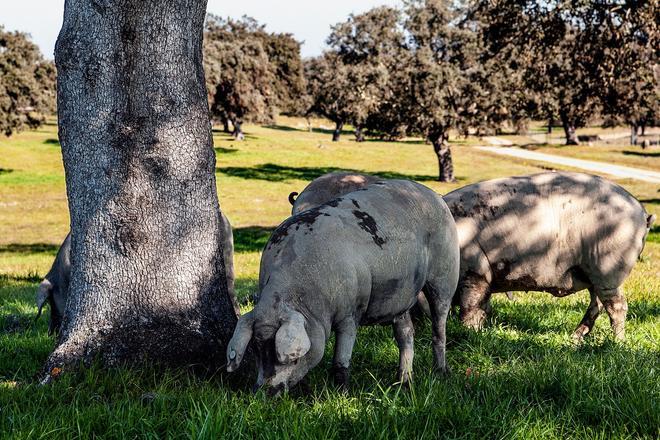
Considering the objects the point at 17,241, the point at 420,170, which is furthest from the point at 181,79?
the point at 420,170

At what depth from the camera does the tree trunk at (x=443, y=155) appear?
33412 millimetres

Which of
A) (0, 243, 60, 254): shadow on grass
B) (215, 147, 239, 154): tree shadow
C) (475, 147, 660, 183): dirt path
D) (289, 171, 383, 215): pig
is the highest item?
(289, 171, 383, 215): pig

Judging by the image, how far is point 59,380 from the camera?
4.45m

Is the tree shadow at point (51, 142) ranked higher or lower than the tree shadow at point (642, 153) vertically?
higher

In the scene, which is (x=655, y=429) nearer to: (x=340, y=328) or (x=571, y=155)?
(x=340, y=328)

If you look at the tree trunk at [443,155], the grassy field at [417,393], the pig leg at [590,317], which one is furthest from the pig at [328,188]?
the tree trunk at [443,155]

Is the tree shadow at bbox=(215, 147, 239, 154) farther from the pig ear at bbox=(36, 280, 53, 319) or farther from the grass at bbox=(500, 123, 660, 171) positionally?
the pig ear at bbox=(36, 280, 53, 319)

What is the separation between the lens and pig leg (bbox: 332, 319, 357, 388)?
4.45 m

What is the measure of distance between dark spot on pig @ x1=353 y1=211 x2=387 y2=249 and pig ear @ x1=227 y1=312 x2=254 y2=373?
115 cm

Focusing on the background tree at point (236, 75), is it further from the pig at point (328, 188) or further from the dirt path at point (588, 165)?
the pig at point (328, 188)

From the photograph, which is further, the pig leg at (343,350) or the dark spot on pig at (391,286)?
the dark spot on pig at (391,286)

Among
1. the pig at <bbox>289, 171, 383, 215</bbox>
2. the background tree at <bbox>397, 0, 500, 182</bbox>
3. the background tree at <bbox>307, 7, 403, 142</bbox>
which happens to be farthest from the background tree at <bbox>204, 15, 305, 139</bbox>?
the pig at <bbox>289, 171, 383, 215</bbox>

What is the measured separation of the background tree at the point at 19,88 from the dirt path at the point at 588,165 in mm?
33104

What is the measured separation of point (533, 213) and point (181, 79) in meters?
4.14
